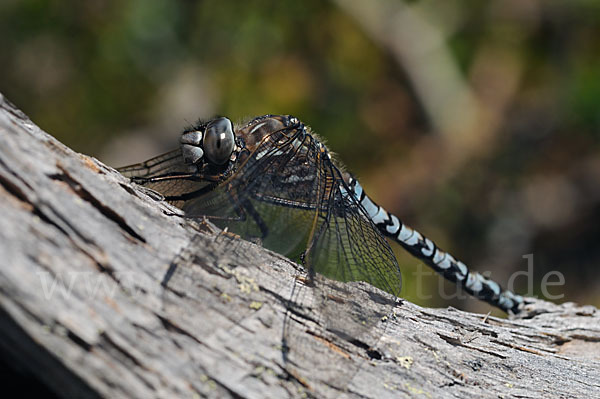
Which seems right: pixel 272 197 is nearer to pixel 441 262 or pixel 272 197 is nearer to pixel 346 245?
pixel 346 245

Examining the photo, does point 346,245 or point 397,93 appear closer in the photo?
point 346,245

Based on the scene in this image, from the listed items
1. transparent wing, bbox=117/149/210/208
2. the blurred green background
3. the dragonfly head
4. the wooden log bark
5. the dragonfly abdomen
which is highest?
the blurred green background

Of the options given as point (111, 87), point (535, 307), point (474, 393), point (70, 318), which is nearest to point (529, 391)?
point (474, 393)

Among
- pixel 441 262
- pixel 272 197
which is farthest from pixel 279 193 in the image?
pixel 441 262

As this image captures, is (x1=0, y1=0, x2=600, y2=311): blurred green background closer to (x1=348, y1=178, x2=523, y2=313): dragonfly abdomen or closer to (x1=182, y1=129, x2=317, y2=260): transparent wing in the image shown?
(x1=348, y1=178, x2=523, y2=313): dragonfly abdomen

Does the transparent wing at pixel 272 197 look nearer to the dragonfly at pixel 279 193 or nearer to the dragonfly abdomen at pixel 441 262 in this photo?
the dragonfly at pixel 279 193

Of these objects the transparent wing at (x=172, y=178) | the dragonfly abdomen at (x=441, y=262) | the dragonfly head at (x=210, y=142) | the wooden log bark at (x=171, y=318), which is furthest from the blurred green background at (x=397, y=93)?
the wooden log bark at (x=171, y=318)

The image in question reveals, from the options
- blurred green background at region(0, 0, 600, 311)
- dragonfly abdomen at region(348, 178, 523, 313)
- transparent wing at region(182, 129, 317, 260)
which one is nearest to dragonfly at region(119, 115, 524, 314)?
transparent wing at region(182, 129, 317, 260)
